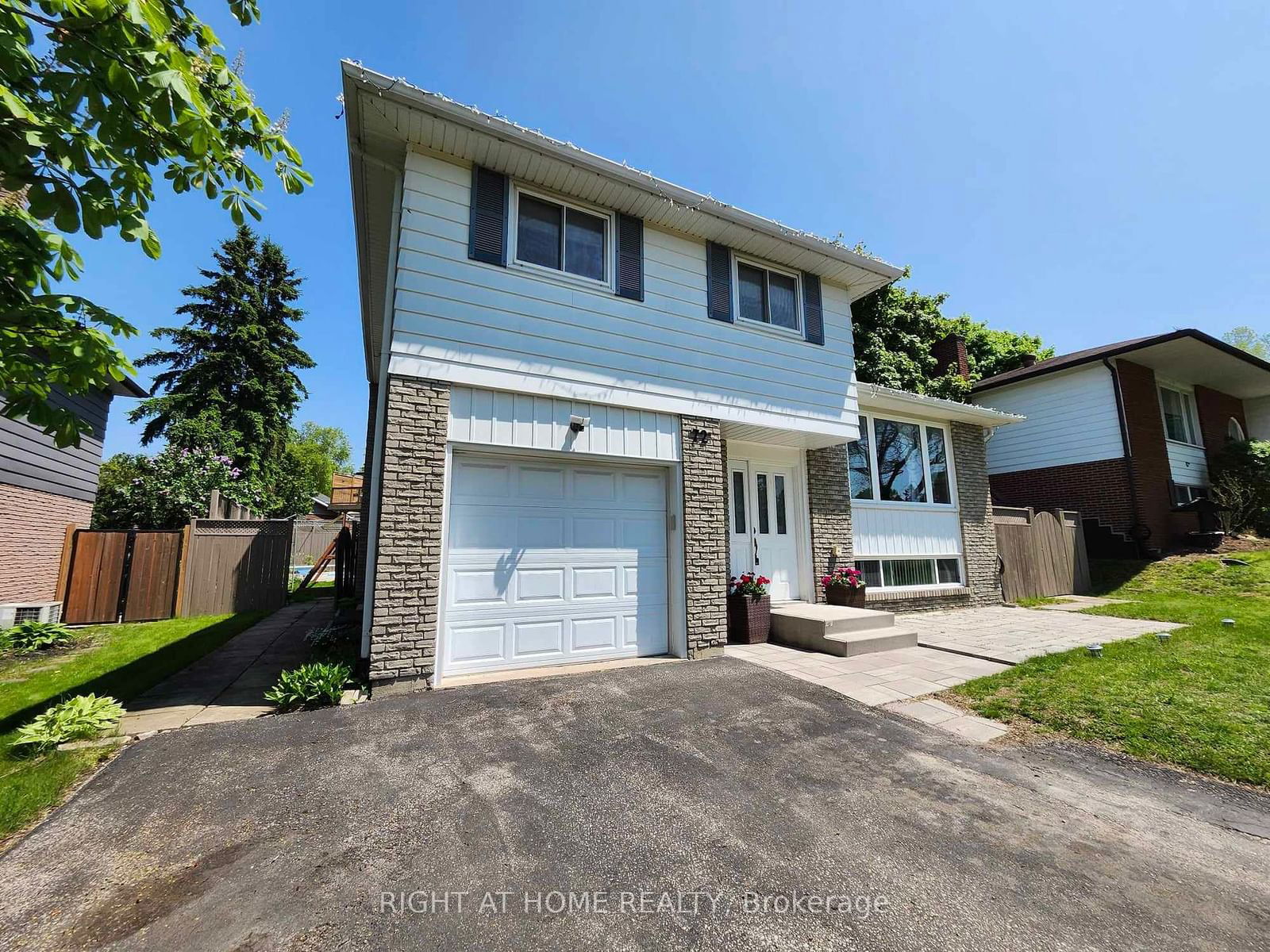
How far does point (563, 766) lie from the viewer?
3314mm

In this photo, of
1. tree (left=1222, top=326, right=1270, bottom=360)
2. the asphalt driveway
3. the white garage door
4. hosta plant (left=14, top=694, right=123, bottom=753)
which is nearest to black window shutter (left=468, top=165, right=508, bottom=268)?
the white garage door

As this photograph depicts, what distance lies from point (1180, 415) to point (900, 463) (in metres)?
11.9

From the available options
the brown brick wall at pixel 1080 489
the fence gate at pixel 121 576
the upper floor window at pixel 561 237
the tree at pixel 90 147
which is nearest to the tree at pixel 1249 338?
the brown brick wall at pixel 1080 489

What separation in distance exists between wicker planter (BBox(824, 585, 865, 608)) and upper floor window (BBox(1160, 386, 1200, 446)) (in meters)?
12.9

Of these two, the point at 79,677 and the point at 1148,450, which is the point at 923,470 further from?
the point at 79,677

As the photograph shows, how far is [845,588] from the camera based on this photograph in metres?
8.20

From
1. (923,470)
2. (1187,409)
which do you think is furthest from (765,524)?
(1187,409)

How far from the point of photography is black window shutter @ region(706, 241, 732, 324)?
23.0ft

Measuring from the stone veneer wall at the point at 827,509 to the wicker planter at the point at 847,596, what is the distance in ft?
0.55

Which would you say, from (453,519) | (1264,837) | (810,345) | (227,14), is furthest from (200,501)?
(1264,837)

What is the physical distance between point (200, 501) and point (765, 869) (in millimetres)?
15927

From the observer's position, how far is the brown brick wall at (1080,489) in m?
12.5

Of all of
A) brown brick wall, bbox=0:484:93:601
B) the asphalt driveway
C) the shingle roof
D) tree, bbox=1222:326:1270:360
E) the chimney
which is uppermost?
tree, bbox=1222:326:1270:360

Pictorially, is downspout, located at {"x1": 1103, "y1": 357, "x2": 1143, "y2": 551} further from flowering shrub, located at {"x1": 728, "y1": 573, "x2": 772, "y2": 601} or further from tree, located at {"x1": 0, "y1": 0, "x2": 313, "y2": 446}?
tree, located at {"x1": 0, "y1": 0, "x2": 313, "y2": 446}
